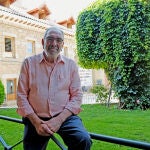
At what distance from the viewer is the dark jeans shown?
1.70 m

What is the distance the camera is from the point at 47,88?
6.33 feet

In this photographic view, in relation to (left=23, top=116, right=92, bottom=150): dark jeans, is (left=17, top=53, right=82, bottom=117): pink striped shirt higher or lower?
higher

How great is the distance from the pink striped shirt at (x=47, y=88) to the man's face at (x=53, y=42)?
5cm

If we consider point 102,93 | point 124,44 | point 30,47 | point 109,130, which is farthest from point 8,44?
point 109,130

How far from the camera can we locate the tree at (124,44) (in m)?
10.8

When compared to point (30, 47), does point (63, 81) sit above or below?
below

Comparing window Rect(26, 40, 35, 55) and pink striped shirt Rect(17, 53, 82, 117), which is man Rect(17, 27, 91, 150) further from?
window Rect(26, 40, 35, 55)

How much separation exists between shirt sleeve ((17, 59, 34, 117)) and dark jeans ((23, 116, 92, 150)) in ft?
0.26

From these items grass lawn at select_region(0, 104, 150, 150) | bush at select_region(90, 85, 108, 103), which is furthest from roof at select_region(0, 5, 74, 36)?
grass lawn at select_region(0, 104, 150, 150)

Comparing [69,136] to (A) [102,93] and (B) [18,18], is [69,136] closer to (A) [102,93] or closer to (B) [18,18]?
(A) [102,93]

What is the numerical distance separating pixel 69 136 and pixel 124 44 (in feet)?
31.6

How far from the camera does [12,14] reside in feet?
60.1

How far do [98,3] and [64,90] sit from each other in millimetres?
10670

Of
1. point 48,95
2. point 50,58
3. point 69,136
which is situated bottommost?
point 69,136
